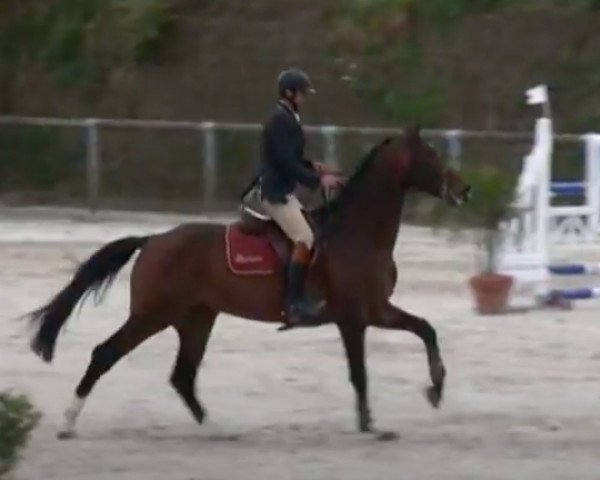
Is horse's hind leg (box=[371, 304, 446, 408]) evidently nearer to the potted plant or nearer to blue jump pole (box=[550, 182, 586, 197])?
the potted plant

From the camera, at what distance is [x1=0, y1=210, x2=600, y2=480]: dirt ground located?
9.70 meters

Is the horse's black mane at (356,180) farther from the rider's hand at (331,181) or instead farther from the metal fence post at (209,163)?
the metal fence post at (209,163)

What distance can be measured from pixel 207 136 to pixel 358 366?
1735 centimetres

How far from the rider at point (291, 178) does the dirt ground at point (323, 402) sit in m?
0.79

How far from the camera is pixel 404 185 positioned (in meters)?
11.1

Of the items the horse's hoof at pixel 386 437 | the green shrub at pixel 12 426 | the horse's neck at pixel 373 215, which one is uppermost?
the horse's neck at pixel 373 215

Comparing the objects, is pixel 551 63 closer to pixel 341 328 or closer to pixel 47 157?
pixel 341 328

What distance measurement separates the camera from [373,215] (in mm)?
11148

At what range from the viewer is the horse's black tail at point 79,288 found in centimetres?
1116

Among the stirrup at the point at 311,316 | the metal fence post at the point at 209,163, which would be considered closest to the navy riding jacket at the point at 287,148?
the stirrup at the point at 311,316

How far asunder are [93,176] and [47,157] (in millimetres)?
1203

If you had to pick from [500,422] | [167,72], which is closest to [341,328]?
[500,422]

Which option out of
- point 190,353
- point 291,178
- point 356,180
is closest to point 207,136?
point 190,353

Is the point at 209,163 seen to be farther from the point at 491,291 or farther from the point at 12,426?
the point at 12,426
